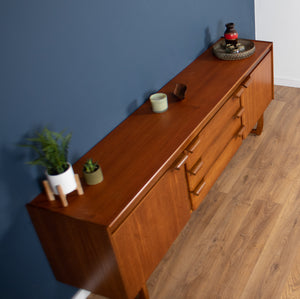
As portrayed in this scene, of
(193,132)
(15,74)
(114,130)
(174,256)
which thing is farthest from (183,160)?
(15,74)

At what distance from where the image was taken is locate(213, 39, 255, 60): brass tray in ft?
9.52

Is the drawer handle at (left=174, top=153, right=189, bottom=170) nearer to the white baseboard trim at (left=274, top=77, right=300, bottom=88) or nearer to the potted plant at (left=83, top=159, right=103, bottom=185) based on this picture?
the potted plant at (left=83, top=159, right=103, bottom=185)

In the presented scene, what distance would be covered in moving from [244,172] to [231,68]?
75 cm

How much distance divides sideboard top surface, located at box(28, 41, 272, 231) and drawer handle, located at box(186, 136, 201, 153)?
0.13 ft

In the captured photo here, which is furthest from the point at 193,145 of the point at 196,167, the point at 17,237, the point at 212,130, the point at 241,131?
the point at 17,237

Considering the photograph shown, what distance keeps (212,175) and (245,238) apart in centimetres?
42

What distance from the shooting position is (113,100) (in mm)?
2299

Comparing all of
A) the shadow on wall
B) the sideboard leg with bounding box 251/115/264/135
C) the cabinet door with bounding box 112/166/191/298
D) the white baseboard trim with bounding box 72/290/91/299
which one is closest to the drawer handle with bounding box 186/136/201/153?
the cabinet door with bounding box 112/166/191/298

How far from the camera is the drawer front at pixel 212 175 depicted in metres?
2.41

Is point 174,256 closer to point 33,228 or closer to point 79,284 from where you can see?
point 79,284

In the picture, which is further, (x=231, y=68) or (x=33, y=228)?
(x=231, y=68)

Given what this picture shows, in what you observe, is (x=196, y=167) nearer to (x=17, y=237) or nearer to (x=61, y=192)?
(x=61, y=192)

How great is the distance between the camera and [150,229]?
2.01 metres

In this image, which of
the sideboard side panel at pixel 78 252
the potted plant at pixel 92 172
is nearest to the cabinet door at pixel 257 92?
the potted plant at pixel 92 172
